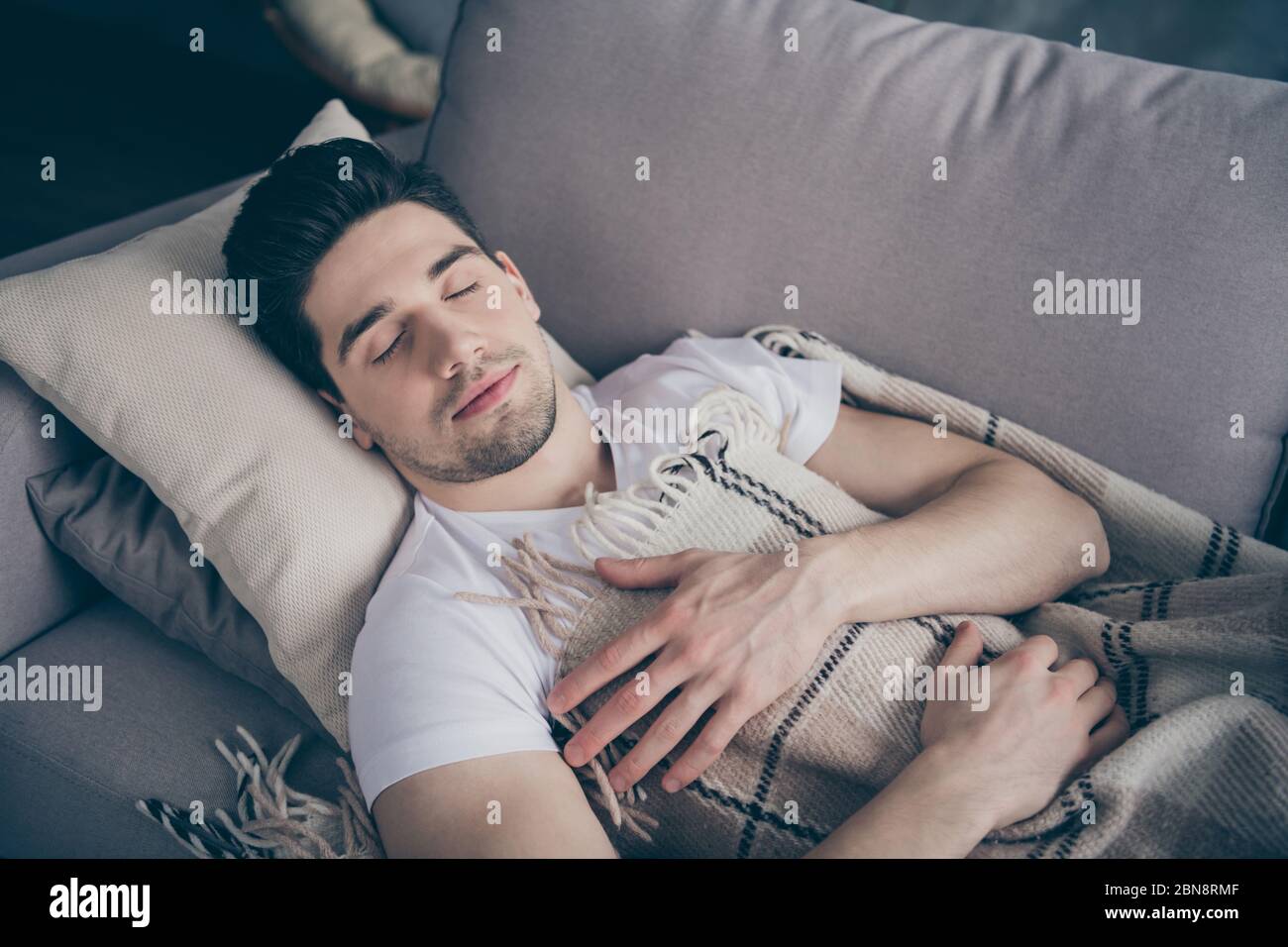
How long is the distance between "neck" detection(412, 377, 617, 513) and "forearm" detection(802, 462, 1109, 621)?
1.11 feet

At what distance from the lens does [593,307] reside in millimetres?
1263

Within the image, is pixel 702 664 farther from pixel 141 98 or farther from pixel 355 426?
pixel 141 98

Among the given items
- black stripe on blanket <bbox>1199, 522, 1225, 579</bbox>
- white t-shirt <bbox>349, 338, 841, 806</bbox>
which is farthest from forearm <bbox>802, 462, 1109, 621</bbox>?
white t-shirt <bbox>349, 338, 841, 806</bbox>

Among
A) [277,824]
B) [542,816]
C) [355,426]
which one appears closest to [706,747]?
[542,816]

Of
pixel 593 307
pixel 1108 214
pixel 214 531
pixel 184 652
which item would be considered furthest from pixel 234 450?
pixel 1108 214

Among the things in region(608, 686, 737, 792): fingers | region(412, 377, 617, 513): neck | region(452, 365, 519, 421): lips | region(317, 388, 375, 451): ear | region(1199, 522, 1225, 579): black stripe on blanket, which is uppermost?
region(452, 365, 519, 421): lips

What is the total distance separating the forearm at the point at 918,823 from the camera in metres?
0.75

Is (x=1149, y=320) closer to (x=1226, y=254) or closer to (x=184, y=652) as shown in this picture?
(x=1226, y=254)

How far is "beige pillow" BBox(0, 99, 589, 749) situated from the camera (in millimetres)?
974

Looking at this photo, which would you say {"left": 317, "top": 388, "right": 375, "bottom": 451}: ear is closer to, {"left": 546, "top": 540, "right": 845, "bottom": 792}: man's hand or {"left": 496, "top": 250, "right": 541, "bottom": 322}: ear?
{"left": 496, "top": 250, "right": 541, "bottom": 322}: ear

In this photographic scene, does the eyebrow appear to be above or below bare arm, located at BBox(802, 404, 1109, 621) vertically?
above

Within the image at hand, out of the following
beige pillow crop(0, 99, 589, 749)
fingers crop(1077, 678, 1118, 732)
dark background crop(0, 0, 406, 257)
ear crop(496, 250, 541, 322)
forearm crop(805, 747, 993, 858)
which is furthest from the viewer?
dark background crop(0, 0, 406, 257)

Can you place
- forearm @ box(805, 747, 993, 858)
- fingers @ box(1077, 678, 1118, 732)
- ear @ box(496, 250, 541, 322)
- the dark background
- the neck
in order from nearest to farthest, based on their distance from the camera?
forearm @ box(805, 747, 993, 858)
fingers @ box(1077, 678, 1118, 732)
the neck
ear @ box(496, 250, 541, 322)
the dark background

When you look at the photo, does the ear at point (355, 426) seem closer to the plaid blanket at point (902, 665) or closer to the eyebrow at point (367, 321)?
the eyebrow at point (367, 321)
